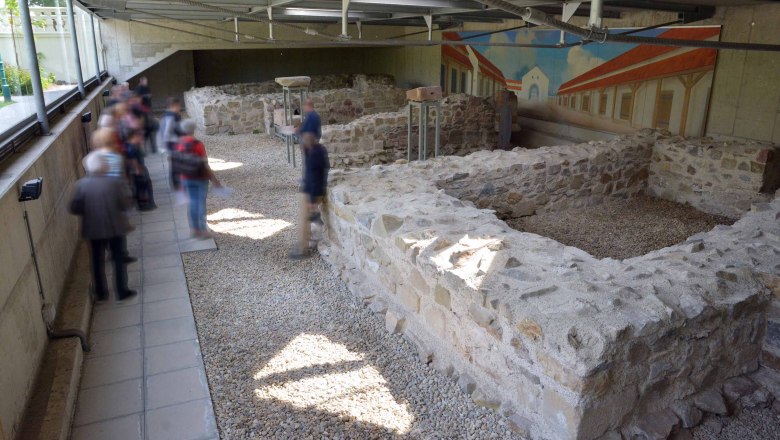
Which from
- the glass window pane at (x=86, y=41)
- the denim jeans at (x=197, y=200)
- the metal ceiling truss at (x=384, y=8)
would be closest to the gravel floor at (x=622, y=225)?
the metal ceiling truss at (x=384, y=8)

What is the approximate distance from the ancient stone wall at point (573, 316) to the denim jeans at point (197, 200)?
7.16 feet

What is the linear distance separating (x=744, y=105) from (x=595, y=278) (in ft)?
20.5

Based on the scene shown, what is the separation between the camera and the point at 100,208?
4.23 m

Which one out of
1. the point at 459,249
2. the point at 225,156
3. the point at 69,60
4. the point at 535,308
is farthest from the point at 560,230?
the point at 69,60

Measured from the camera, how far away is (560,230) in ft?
22.1

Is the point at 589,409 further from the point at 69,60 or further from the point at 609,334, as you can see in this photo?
the point at 69,60

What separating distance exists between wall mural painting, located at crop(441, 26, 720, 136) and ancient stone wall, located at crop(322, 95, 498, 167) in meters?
1.40

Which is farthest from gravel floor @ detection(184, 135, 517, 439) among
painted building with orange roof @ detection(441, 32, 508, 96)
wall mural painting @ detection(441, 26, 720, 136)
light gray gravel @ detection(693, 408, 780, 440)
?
painted building with orange roof @ detection(441, 32, 508, 96)

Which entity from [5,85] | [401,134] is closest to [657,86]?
[401,134]

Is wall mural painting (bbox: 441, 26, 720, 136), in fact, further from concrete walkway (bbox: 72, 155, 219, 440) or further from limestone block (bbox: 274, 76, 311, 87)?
concrete walkway (bbox: 72, 155, 219, 440)

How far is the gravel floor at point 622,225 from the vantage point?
6.31m

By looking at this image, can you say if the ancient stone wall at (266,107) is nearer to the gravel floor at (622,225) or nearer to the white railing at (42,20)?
the white railing at (42,20)

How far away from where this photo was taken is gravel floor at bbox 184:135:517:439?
325cm

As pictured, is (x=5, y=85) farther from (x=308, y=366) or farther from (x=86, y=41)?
(x=86, y=41)
